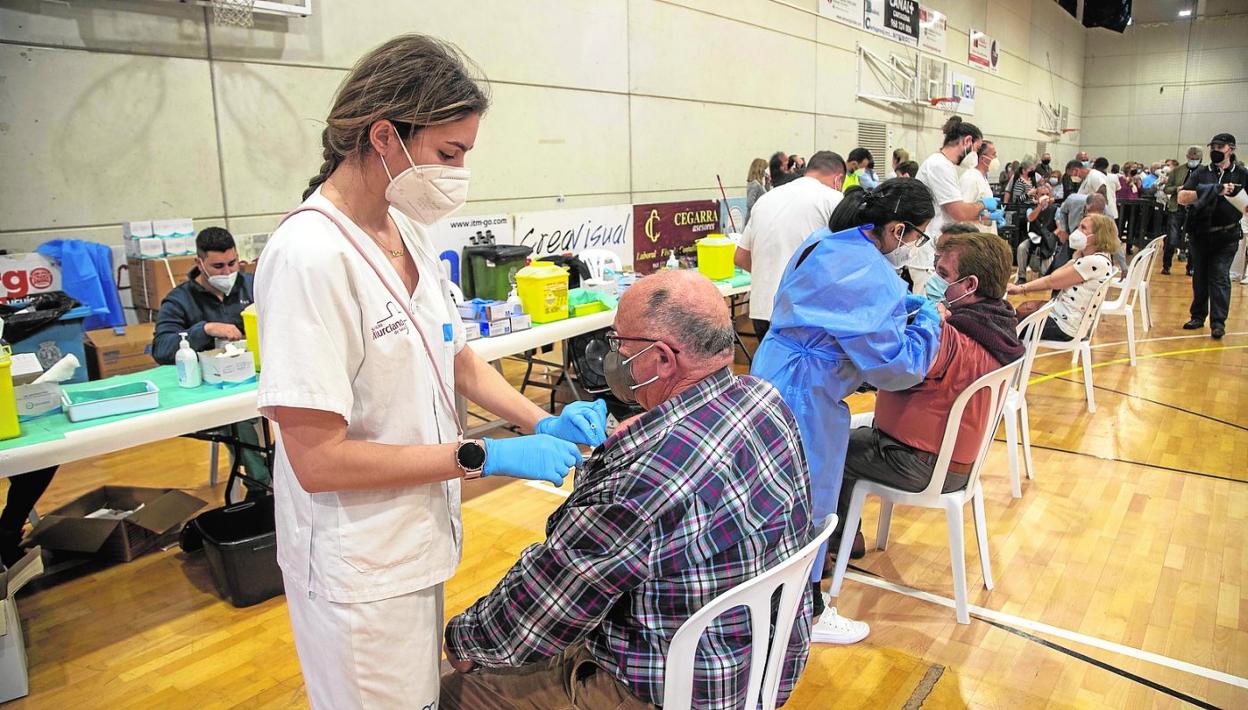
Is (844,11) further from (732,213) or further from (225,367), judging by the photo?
(225,367)

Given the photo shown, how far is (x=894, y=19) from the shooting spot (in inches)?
449

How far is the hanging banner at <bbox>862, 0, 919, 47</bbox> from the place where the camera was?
10859 millimetres

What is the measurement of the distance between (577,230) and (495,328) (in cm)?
310

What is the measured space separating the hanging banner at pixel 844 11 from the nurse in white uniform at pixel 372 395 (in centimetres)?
983

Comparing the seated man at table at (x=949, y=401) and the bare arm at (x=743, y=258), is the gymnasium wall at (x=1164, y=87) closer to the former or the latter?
the bare arm at (x=743, y=258)

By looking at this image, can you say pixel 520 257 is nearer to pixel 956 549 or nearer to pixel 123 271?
pixel 123 271

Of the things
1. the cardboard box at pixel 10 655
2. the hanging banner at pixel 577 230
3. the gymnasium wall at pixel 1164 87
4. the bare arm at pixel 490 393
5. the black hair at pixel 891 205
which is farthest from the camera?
the gymnasium wall at pixel 1164 87

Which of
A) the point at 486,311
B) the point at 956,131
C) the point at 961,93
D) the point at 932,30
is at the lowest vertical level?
Answer: the point at 486,311

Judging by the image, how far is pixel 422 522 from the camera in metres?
1.22

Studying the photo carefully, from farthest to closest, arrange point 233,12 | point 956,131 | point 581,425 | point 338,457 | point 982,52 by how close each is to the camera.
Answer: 1. point 982,52
2. point 956,131
3. point 233,12
4. point 581,425
5. point 338,457

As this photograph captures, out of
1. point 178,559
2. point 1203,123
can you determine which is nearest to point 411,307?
point 178,559

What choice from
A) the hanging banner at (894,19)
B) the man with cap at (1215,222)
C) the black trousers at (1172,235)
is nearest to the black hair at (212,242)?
the man with cap at (1215,222)

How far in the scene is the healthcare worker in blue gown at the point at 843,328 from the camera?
7.61 ft

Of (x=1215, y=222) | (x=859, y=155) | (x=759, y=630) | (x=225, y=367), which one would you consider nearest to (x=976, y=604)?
(x=759, y=630)
